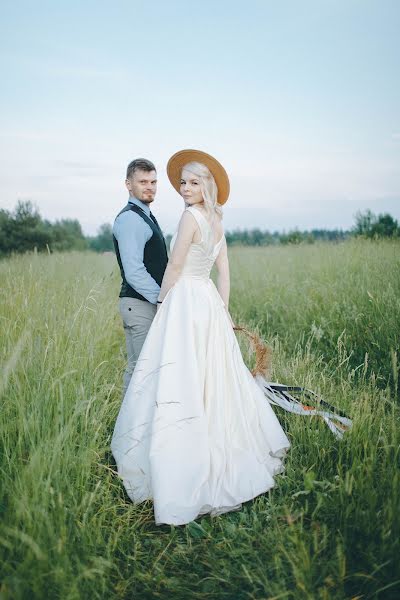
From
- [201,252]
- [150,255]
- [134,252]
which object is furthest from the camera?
[150,255]

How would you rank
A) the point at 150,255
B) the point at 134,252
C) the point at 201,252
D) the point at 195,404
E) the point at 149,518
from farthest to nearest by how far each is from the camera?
the point at 150,255 → the point at 134,252 → the point at 201,252 → the point at 195,404 → the point at 149,518

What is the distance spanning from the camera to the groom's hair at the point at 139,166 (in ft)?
12.2

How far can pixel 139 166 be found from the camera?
372 cm

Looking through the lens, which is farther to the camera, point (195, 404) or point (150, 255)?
point (150, 255)

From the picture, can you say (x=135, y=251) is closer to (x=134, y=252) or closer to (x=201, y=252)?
(x=134, y=252)

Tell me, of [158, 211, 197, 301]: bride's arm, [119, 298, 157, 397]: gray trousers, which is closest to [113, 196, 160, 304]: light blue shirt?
[119, 298, 157, 397]: gray trousers

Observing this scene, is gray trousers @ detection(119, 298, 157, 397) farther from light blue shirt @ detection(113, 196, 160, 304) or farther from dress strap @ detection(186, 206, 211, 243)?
dress strap @ detection(186, 206, 211, 243)

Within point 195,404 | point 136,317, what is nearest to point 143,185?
point 136,317

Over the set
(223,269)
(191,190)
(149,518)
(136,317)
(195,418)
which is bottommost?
(149,518)

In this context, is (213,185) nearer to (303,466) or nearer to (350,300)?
Result: (303,466)

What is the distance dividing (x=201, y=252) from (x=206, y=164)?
662 millimetres

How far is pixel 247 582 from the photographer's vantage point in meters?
2.08

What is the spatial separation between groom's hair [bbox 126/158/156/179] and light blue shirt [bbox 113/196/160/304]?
1.37ft

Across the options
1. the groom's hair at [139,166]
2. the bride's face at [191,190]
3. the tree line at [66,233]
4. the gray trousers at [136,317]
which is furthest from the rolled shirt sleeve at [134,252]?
the tree line at [66,233]
